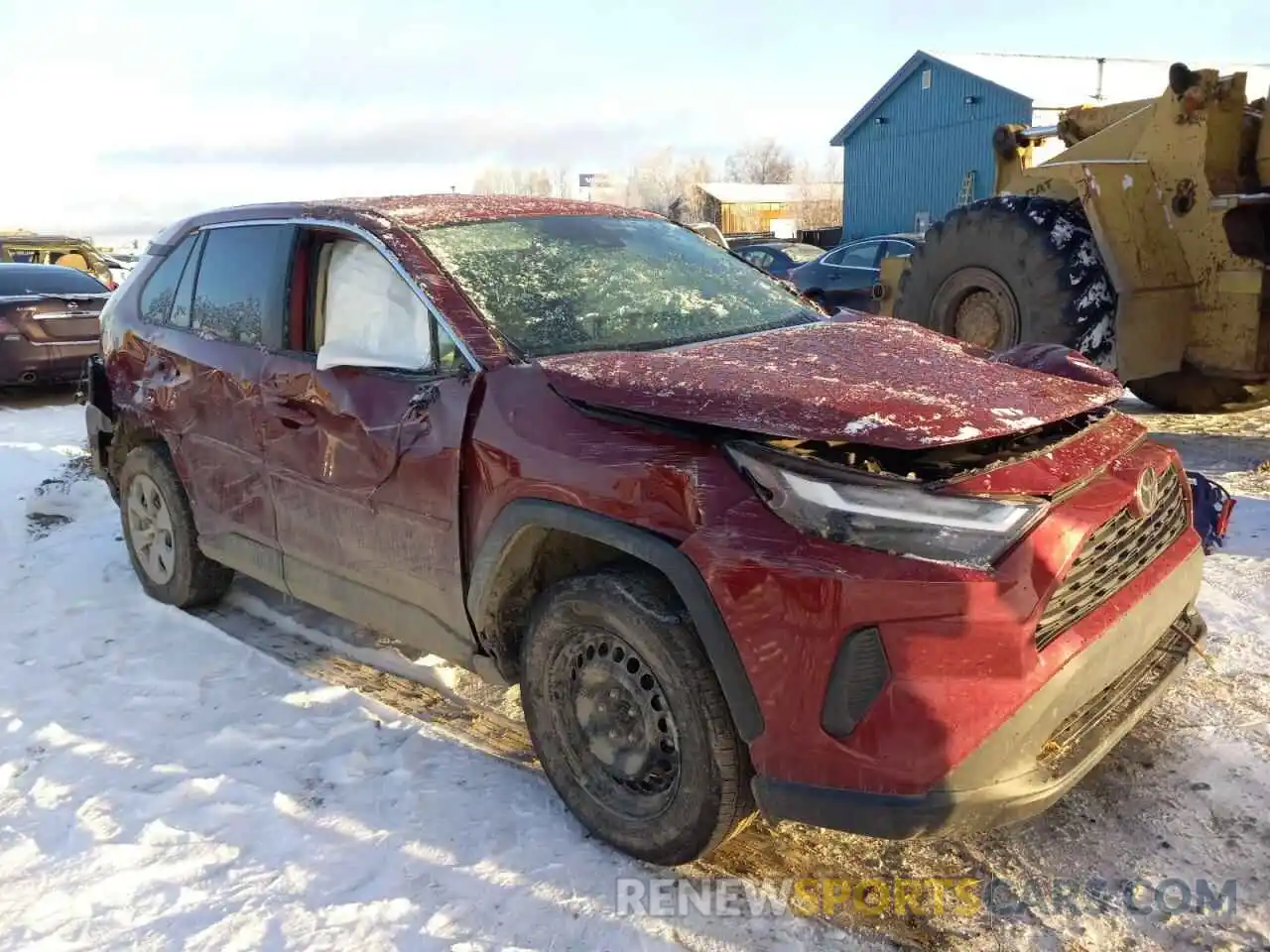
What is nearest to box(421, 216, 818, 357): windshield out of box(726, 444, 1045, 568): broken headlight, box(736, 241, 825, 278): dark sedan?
box(726, 444, 1045, 568): broken headlight

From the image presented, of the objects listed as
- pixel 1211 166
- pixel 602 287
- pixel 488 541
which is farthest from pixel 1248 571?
pixel 488 541

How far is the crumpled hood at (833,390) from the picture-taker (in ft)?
7.52

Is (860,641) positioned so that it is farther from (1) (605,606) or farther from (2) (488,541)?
(2) (488,541)

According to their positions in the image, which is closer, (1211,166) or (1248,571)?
(1248,571)

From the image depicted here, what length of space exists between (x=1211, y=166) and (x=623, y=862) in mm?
5546

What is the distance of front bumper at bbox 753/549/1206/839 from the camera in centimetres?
216

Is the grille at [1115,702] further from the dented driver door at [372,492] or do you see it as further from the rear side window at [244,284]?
the rear side window at [244,284]

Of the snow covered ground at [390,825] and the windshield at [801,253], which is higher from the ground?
the windshield at [801,253]

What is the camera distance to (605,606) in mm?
2566

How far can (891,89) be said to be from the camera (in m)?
31.8

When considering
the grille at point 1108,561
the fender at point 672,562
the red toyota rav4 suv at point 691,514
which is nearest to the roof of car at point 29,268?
the red toyota rav4 suv at point 691,514

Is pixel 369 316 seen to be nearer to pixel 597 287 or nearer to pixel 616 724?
pixel 597 287

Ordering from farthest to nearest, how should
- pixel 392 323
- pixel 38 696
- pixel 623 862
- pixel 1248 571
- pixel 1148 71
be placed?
pixel 1148 71 → pixel 1248 571 → pixel 38 696 → pixel 392 323 → pixel 623 862

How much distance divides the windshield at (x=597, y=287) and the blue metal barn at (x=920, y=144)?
26.5 meters
